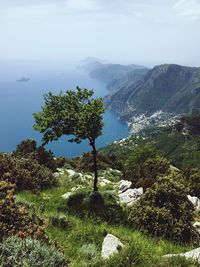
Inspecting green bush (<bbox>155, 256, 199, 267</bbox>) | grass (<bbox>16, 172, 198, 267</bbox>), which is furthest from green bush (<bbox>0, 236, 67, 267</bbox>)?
green bush (<bbox>155, 256, 199, 267</bbox>)

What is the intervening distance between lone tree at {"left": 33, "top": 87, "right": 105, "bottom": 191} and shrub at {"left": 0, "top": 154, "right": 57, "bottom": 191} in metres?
2.05

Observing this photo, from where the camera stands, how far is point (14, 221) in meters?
8.16

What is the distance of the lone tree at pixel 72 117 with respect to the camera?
19.0 meters

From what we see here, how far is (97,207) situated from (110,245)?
7.20m

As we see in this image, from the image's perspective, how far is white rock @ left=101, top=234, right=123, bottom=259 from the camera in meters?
8.84

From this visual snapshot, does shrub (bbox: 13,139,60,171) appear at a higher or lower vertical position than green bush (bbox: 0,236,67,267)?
lower

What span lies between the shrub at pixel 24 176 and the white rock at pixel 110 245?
855cm

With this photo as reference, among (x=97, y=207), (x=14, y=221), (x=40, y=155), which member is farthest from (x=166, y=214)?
(x=40, y=155)

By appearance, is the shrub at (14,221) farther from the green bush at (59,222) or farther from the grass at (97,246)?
the green bush at (59,222)

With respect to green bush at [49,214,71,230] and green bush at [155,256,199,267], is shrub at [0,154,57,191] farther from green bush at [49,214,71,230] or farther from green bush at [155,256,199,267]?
green bush at [155,256,199,267]

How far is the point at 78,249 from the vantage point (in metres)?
9.12

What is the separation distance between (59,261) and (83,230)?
428 cm

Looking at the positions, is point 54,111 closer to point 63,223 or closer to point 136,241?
point 63,223

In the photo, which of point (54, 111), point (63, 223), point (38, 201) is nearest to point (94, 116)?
point (54, 111)
